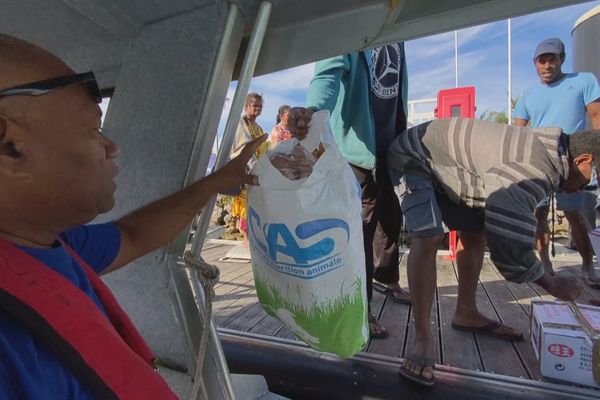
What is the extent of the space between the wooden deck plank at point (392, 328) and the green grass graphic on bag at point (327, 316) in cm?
88

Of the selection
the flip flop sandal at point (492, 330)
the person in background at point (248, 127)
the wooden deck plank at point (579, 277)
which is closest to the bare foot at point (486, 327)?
the flip flop sandal at point (492, 330)

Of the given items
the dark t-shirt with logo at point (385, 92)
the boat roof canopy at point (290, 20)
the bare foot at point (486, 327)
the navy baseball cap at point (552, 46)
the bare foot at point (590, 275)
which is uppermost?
the navy baseball cap at point (552, 46)

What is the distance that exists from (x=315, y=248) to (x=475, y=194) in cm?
124

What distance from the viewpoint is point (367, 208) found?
247 centimetres

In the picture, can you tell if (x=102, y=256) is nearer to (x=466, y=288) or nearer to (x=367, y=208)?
(x=367, y=208)

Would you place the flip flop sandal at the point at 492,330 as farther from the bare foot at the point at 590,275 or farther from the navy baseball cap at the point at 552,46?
the navy baseball cap at the point at 552,46

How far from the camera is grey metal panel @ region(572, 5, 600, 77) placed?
17.6 feet

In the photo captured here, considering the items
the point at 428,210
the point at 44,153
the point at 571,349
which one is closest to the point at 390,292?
the point at 428,210

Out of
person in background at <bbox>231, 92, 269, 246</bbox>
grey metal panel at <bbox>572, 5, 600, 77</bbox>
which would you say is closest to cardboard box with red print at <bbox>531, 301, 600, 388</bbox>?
person in background at <bbox>231, 92, 269, 246</bbox>

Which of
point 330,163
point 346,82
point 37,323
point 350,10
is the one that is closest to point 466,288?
point 346,82

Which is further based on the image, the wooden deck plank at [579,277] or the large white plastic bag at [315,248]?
the wooden deck plank at [579,277]

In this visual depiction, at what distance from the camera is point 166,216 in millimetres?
1101

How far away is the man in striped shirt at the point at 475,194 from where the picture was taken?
168cm

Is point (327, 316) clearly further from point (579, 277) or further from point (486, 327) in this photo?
point (579, 277)
